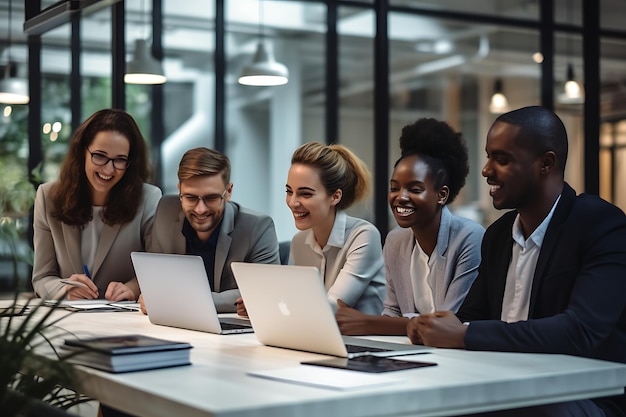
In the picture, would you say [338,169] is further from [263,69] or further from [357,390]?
[263,69]

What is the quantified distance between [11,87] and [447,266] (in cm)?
415

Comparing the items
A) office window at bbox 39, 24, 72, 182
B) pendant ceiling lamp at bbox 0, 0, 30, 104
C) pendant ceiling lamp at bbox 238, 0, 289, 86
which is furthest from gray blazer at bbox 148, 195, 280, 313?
pendant ceiling lamp at bbox 238, 0, 289, 86

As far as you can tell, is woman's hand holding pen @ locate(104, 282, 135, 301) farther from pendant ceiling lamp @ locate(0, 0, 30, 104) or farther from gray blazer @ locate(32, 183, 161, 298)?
pendant ceiling lamp @ locate(0, 0, 30, 104)

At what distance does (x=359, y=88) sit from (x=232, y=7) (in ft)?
12.6

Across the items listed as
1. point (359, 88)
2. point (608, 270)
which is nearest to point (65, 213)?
point (608, 270)

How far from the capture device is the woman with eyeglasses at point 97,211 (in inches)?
165

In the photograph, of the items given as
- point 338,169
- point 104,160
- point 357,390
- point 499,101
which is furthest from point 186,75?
point 357,390

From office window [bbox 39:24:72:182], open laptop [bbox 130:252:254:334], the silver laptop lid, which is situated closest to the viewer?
the silver laptop lid

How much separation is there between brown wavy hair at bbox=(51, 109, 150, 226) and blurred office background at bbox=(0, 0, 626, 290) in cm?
54

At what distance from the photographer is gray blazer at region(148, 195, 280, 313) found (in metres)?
3.78

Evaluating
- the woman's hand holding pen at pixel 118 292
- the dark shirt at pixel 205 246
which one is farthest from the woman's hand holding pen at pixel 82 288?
the dark shirt at pixel 205 246

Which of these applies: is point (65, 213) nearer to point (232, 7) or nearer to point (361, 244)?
point (361, 244)

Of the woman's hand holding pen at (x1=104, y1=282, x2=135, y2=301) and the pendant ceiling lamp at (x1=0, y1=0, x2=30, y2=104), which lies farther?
the pendant ceiling lamp at (x1=0, y1=0, x2=30, y2=104)

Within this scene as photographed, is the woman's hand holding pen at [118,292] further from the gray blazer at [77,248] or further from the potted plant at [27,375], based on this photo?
the potted plant at [27,375]
